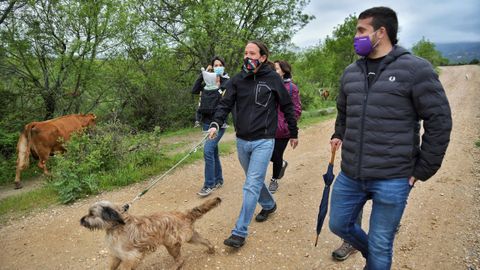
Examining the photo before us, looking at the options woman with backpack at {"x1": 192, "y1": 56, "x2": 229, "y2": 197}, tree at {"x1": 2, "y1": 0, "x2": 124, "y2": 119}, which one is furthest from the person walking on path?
tree at {"x1": 2, "y1": 0, "x2": 124, "y2": 119}

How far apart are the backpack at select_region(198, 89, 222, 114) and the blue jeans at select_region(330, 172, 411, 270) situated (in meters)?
3.12

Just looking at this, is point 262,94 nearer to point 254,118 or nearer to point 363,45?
point 254,118

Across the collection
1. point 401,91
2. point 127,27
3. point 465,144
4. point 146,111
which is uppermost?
point 127,27

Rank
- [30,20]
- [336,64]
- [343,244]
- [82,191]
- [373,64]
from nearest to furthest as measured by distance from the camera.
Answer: [373,64] → [343,244] → [82,191] → [30,20] → [336,64]

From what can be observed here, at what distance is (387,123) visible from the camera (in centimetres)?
274

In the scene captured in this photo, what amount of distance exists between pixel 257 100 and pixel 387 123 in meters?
1.79

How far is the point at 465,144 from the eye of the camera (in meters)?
9.25

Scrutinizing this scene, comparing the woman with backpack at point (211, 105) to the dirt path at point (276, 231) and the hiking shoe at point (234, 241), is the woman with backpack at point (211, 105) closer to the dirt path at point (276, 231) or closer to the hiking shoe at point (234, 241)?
the dirt path at point (276, 231)

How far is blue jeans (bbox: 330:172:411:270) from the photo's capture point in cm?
279

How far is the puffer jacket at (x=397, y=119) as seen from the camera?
2.58 meters

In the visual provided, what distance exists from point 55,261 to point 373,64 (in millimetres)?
4129

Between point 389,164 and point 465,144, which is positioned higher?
point 389,164

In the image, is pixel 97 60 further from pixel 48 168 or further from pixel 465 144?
pixel 465 144

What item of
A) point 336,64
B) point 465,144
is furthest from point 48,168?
point 336,64
